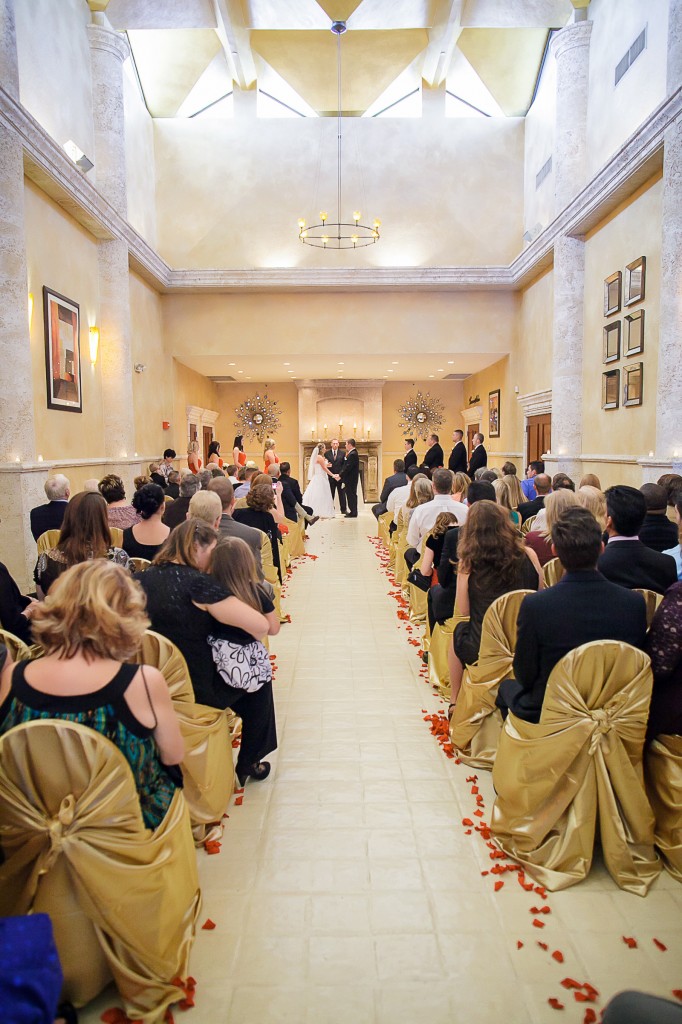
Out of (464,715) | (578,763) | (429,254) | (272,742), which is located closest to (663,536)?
(464,715)

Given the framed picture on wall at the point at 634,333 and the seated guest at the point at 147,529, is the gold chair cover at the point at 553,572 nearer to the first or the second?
the seated guest at the point at 147,529

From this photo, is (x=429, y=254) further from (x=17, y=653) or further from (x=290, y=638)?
(x=17, y=653)

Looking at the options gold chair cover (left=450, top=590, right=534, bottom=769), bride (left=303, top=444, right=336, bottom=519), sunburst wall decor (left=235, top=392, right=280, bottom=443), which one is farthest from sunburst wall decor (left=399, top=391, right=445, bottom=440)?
gold chair cover (left=450, top=590, right=534, bottom=769)

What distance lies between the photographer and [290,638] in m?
5.82

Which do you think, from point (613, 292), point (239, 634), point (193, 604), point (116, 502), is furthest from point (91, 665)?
point (613, 292)

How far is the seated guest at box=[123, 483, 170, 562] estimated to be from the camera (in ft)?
14.0

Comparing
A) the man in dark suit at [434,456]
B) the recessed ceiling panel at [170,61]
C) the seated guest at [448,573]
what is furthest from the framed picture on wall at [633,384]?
the recessed ceiling panel at [170,61]

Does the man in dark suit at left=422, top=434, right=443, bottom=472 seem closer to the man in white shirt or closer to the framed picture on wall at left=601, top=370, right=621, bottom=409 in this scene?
the framed picture on wall at left=601, top=370, right=621, bottom=409

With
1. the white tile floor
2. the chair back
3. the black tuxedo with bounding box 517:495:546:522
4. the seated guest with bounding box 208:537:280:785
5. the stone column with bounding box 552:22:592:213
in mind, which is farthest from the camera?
the stone column with bounding box 552:22:592:213

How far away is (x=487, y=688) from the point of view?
11.0ft

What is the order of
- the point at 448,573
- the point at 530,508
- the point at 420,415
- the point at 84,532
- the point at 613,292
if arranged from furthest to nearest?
the point at 420,415
the point at 613,292
the point at 530,508
the point at 448,573
the point at 84,532

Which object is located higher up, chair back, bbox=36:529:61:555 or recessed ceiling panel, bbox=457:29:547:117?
recessed ceiling panel, bbox=457:29:547:117

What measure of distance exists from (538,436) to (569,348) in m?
2.42

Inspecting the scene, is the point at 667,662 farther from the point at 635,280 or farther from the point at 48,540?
the point at 635,280
